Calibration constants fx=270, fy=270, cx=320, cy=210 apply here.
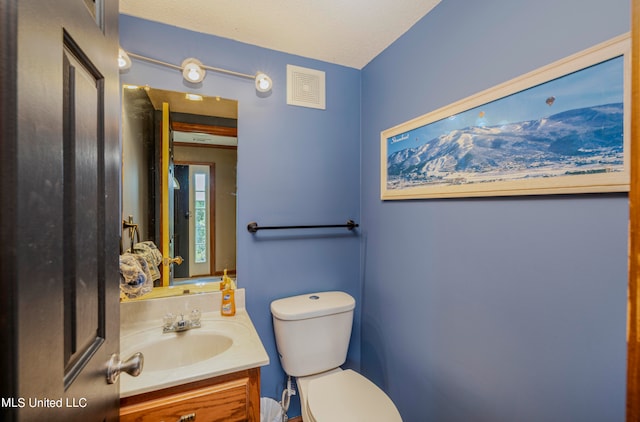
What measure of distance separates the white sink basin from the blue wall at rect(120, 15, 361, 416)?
0.32 metres

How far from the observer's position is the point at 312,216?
66.9 inches

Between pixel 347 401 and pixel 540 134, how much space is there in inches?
51.9

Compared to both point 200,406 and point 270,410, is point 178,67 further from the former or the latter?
point 270,410

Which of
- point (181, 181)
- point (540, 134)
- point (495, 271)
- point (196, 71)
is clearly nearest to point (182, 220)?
point (181, 181)

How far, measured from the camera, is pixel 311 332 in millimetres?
1447

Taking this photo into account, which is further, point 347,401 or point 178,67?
point 178,67

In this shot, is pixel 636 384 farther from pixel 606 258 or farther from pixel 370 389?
pixel 370 389

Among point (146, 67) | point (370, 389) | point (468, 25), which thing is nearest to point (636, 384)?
point (370, 389)

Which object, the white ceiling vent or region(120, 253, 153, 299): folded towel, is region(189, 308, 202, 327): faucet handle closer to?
region(120, 253, 153, 299): folded towel

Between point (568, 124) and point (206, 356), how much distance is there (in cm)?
163

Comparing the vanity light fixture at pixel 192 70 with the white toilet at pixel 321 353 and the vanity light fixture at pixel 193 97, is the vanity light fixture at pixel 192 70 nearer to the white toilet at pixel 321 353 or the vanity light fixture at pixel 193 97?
the vanity light fixture at pixel 193 97

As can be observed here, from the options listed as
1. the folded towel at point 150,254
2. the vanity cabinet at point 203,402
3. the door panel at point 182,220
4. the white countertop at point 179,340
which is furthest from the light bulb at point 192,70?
the vanity cabinet at point 203,402

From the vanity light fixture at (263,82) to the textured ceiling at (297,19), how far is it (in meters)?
0.20

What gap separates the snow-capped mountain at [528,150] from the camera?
73cm
